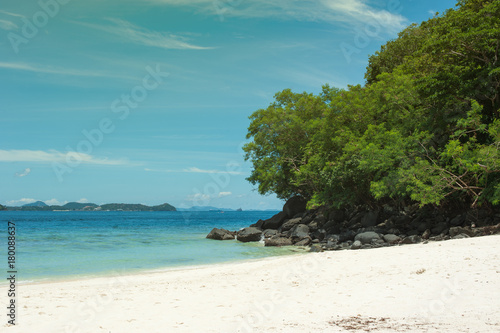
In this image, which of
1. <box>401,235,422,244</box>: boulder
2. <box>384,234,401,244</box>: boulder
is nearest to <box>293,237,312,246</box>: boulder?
<box>384,234,401,244</box>: boulder

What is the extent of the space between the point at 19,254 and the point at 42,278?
9880mm

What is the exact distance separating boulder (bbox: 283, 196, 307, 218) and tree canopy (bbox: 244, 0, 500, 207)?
406 centimetres

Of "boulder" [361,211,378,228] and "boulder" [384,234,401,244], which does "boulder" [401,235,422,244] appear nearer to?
"boulder" [384,234,401,244]

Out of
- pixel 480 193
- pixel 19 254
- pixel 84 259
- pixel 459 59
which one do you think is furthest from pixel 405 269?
pixel 19 254

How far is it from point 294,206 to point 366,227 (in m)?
12.9

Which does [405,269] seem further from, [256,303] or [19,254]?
[19,254]

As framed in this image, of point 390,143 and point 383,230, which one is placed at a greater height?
point 390,143

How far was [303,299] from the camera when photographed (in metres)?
9.07

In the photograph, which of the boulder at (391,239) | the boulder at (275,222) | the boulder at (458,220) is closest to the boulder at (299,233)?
the boulder at (275,222)

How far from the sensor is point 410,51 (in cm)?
3475

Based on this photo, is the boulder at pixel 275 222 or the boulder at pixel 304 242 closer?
the boulder at pixel 304 242

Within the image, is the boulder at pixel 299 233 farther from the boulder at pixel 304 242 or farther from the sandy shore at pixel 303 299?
the sandy shore at pixel 303 299

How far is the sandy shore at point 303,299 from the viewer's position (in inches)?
276

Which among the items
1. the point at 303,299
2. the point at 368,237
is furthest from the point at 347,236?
the point at 303,299
